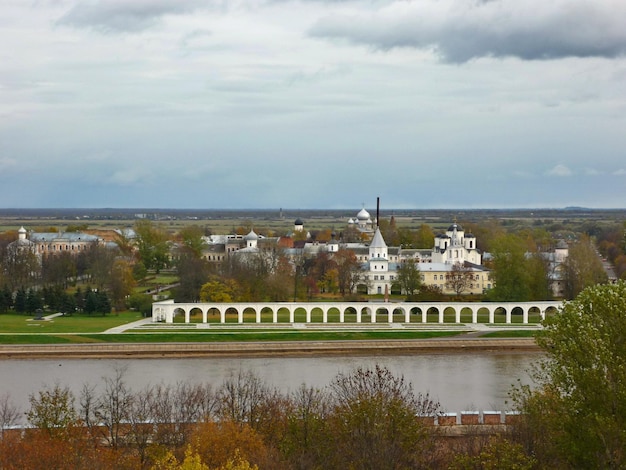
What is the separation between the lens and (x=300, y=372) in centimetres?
3444

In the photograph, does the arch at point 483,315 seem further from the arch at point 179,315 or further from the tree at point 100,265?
the tree at point 100,265

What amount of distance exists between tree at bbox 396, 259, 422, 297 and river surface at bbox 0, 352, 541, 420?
60.6 ft

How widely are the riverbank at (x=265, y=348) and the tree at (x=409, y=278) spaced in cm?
1668

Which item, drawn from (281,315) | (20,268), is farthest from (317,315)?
(20,268)

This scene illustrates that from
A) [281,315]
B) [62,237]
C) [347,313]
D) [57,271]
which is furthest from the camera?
[62,237]

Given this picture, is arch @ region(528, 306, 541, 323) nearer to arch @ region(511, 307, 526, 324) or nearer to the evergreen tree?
arch @ region(511, 307, 526, 324)

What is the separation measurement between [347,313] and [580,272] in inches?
545

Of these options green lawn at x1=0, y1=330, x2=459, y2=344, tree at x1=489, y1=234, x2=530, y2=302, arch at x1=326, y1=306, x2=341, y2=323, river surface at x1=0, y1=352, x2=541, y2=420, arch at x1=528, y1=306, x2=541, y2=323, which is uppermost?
tree at x1=489, y1=234, x2=530, y2=302

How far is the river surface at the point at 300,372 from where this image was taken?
3017cm

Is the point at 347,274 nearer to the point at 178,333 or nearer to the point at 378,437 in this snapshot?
the point at 178,333

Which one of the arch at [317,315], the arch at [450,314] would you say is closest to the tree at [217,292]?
the arch at [317,315]

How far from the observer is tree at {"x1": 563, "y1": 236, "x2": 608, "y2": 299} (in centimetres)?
5444

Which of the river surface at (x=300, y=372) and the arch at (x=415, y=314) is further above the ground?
the arch at (x=415, y=314)

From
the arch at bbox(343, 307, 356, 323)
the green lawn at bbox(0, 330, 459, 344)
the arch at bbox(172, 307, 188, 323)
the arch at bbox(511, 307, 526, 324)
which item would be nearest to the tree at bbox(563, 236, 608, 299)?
the arch at bbox(511, 307, 526, 324)
